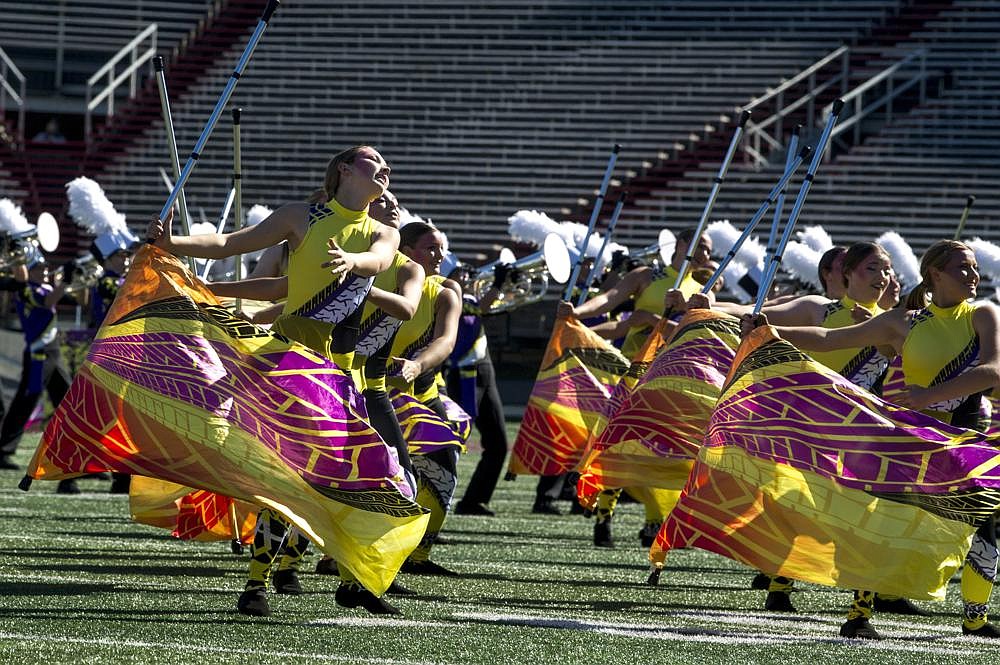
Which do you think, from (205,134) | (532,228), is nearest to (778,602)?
(205,134)

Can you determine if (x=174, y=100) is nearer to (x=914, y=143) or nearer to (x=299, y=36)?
(x=299, y=36)

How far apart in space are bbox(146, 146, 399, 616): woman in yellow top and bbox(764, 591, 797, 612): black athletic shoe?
1.51 m

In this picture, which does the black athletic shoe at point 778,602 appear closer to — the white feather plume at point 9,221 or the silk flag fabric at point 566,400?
the silk flag fabric at point 566,400

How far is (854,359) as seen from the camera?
21.5ft

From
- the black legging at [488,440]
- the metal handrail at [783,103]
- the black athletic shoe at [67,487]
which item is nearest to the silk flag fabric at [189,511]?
the black legging at [488,440]

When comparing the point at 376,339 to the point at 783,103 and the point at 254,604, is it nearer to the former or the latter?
the point at 254,604

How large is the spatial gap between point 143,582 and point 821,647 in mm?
2421

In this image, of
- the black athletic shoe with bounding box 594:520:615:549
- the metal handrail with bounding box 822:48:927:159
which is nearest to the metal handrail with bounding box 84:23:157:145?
the metal handrail with bounding box 822:48:927:159

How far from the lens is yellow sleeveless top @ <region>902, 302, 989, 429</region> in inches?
223

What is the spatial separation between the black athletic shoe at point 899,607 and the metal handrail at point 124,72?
1884 centimetres

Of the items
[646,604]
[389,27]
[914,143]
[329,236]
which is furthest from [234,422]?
[389,27]

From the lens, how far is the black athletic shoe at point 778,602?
20.1 ft

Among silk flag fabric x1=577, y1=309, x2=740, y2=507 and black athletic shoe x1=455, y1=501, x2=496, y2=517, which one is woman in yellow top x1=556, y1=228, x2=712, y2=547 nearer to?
black athletic shoe x1=455, y1=501, x2=496, y2=517

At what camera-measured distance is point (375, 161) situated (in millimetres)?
5469
